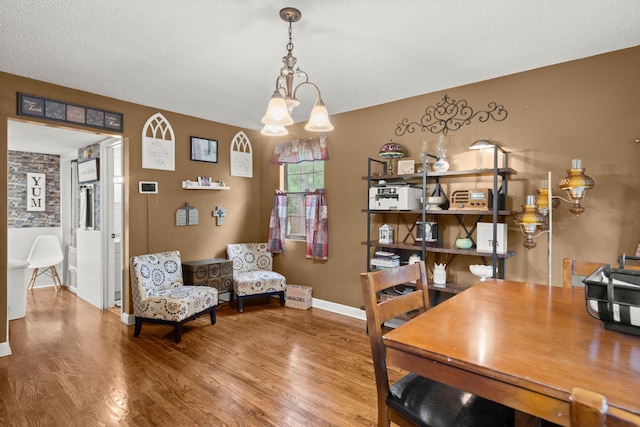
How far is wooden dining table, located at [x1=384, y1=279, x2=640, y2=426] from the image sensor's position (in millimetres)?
805

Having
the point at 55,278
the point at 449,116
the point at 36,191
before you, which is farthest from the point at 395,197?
the point at 36,191

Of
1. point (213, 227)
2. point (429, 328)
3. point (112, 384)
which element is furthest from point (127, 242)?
point (429, 328)

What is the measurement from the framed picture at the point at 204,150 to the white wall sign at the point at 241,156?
0.87 feet

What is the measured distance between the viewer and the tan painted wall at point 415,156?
2.49m

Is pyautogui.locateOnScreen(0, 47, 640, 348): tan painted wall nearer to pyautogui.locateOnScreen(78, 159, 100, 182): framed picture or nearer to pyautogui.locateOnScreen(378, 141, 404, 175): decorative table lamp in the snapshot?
pyautogui.locateOnScreen(378, 141, 404, 175): decorative table lamp

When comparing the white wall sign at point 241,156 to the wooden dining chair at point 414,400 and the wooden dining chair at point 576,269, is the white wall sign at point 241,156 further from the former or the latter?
the wooden dining chair at point 576,269

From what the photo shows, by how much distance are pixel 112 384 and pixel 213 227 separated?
2.25 m

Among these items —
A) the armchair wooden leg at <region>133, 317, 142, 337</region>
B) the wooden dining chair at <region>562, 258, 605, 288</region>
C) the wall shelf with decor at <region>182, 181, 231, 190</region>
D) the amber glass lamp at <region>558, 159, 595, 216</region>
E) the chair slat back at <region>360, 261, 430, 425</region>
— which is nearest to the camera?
the chair slat back at <region>360, 261, 430, 425</region>

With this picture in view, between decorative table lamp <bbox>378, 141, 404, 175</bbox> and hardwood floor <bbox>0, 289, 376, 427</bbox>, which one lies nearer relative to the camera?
hardwood floor <bbox>0, 289, 376, 427</bbox>

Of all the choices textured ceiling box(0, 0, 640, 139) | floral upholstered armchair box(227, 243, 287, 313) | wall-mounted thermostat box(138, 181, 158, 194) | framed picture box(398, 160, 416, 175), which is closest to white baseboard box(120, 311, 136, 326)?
floral upholstered armchair box(227, 243, 287, 313)

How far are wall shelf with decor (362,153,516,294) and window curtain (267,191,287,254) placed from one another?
4.34ft

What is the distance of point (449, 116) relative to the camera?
3277mm

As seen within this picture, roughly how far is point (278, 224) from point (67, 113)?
255cm

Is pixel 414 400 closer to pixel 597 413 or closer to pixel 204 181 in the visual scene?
pixel 597 413
